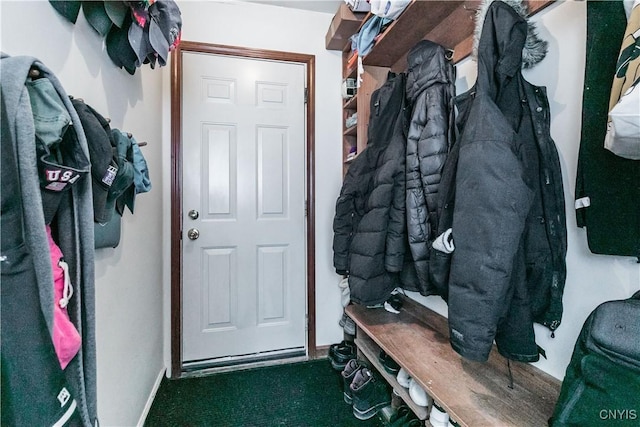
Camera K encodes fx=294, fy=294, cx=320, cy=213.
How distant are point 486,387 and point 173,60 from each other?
2.30 meters

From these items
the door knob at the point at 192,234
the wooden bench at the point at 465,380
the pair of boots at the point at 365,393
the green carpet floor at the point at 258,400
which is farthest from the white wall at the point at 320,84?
the door knob at the point at 192,234

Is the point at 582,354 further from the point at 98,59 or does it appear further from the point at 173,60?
the point at 173,60

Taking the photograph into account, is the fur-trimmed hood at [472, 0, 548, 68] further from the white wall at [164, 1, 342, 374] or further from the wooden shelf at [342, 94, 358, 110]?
the white wall at [164, 1, 342, 374]

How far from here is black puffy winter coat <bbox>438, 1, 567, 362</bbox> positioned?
79 cm

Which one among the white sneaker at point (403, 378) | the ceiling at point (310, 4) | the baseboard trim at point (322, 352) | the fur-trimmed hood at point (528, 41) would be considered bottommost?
the baseboard trim at point (322, 352)

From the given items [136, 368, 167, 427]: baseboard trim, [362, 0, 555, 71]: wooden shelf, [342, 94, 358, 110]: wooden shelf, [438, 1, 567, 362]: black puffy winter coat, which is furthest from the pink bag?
[342, 94, 358, 110]: wooden shelf

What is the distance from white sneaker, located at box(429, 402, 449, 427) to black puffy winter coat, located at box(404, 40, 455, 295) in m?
0.41

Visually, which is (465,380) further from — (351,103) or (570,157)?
(351,103)

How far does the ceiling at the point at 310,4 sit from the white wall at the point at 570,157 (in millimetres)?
1373

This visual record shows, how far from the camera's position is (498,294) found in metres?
0.77

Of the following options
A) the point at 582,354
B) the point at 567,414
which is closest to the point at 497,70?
the point at 582,354

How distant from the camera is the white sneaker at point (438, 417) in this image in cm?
103

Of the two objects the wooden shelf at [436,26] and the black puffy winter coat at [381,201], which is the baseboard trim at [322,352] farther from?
the wooden shelf at [436,26]

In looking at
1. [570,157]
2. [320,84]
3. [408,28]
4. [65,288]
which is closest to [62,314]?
[65,288]
